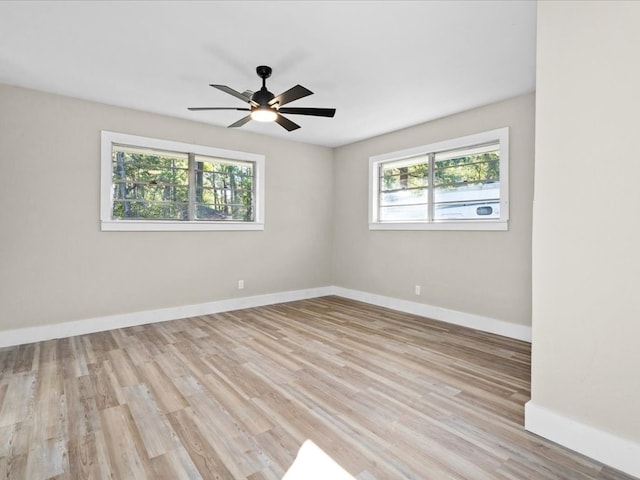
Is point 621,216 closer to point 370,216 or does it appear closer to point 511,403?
point 511,403

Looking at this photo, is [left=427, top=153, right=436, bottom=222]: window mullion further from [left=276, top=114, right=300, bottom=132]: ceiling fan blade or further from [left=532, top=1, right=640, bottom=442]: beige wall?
[left=532, top=1, right=640, bottom=442]: beige wall

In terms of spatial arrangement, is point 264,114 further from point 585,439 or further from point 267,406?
point 585,439

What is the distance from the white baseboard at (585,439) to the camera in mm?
1637

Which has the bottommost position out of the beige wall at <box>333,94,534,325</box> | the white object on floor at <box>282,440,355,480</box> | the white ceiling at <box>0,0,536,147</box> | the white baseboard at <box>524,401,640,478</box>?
the white object on floor at <box>282,440,355,480</box>

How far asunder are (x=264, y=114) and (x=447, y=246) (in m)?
Result: 2.88

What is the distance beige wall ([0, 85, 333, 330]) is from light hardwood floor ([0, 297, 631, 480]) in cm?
54

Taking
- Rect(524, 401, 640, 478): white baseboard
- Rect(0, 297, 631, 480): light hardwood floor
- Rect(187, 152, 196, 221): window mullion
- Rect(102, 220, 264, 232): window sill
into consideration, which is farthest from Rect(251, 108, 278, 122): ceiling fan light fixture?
Rect(524, 401, 640, 478): white baseboard

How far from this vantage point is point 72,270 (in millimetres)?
3760

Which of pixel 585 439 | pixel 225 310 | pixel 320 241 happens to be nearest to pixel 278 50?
pixel 585 439

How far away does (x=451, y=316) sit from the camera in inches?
171

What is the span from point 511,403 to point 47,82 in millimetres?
5081

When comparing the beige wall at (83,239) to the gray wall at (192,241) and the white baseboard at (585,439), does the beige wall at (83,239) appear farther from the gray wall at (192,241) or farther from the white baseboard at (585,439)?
the white baseboard at (585,439)

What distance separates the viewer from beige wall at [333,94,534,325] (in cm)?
369

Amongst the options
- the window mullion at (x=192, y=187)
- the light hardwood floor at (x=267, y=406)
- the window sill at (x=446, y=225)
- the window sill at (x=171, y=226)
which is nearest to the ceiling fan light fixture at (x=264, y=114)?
the window mullion at (x=192, y=187)
